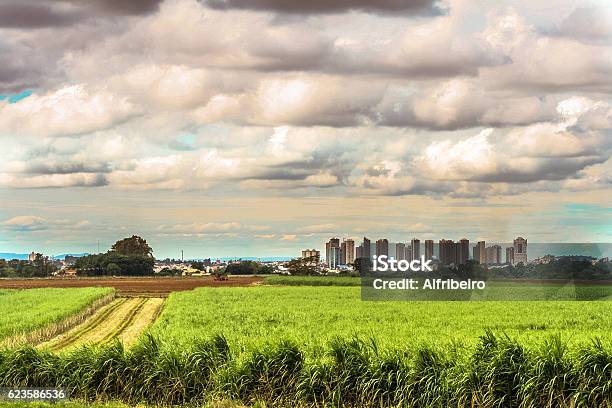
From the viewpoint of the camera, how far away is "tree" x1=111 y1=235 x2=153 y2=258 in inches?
5861

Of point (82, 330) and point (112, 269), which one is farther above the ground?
point (112, 269)

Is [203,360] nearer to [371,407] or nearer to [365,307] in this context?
[371,407]

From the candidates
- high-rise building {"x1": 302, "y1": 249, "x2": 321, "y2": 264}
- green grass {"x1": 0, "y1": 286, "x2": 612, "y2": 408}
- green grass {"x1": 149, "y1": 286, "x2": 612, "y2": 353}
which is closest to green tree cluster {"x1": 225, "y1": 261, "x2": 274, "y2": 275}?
high-rise building {"x1": 302, "y1": 249, "x2": 321, "y2": 264}

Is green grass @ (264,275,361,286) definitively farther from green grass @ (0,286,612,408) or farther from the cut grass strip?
green grass @ (0,286,612,408)

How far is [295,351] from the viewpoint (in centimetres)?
1839

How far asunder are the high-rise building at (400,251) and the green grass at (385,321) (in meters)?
21.8

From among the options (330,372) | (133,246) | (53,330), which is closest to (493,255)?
(53,330)

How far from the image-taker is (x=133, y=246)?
150 m

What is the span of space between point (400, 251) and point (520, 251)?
11.6 meters

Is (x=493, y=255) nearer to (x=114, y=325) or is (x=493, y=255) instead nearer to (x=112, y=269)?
(x=114, y=325)

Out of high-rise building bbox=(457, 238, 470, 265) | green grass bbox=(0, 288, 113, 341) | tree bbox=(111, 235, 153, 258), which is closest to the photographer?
green grass bbox=(0, 288, 113, 341)

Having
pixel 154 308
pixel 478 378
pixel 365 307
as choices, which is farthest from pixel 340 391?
pixel 154 308

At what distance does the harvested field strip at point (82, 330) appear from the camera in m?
35.2

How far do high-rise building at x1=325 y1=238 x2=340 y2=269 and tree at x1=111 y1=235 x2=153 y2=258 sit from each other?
37.8 meters
